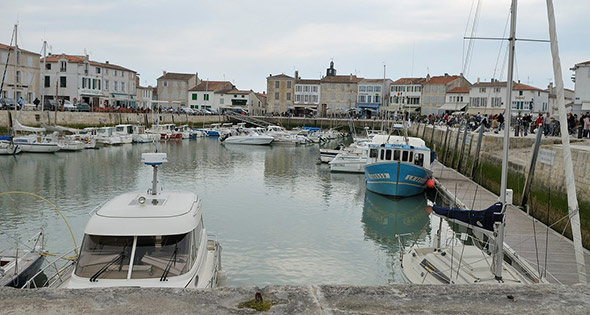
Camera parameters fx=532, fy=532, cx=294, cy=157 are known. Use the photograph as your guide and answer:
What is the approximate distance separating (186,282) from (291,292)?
5282 millimetres

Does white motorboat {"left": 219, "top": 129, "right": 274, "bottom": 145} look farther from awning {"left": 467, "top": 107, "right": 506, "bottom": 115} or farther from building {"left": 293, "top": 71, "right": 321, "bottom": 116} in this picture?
building {"left": 293, "top": 71, "right": 321, "bottom": 116}

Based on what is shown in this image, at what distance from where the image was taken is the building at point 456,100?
85.2 metres

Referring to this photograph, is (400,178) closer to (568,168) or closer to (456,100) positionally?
(568,168)

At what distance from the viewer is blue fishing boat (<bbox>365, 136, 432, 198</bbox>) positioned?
26.5m

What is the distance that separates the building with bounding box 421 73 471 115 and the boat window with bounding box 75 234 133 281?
88.9 m

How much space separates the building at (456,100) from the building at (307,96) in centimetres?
2491

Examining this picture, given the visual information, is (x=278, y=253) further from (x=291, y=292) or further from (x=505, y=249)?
(x=291, y=292)

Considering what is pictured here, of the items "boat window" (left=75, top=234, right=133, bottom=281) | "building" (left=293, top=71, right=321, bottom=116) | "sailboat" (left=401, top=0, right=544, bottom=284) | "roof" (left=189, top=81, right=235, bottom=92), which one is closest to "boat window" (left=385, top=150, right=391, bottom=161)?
"sailboat" (left=401, top=0, right=544, bottom=284)

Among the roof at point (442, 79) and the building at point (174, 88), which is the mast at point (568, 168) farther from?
the building at point (174, 88)

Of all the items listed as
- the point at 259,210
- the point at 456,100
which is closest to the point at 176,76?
the point at 456,100

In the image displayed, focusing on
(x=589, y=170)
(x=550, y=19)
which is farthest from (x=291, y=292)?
(x=589, y=170)

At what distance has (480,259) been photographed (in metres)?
12.0

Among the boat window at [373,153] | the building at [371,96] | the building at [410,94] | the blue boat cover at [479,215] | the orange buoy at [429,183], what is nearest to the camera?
the blue boat cover at [479,215]

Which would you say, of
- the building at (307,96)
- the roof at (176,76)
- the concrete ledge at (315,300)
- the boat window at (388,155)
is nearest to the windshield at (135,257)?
the concrete ledge at (315,300)
